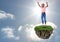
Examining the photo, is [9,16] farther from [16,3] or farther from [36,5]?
[36,5]

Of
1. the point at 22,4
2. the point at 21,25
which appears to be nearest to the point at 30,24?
the point at 21,25

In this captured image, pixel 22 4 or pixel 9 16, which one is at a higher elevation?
pixel 22 4

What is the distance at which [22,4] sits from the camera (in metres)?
2.71

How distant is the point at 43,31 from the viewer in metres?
2.52

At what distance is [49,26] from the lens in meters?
2.61

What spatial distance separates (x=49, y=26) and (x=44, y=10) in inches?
9.8

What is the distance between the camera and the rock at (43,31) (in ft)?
8.27

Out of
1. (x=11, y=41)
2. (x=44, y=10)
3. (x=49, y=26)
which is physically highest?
(x=44, y=10)

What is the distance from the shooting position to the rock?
2.52 metres

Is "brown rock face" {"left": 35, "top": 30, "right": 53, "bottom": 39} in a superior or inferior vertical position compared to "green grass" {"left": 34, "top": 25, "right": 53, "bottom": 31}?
inferior

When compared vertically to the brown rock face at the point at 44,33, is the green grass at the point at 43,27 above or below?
above

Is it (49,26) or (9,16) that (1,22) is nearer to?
(9,16)

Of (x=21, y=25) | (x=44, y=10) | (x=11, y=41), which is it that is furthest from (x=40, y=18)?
(x=11, y=41)

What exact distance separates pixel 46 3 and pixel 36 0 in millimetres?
153
